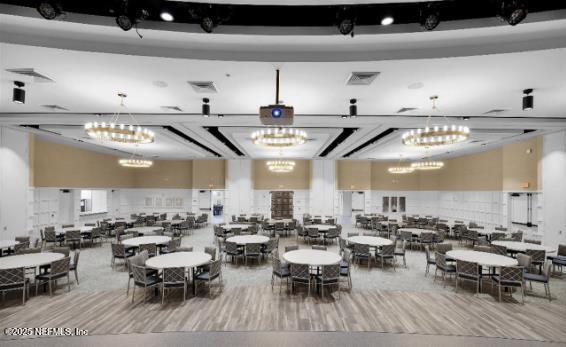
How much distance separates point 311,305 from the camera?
6.09 metres

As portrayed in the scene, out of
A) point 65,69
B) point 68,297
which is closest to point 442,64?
point 65,69

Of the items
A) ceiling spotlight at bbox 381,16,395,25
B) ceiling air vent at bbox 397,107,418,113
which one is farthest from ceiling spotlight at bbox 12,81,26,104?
ceiling air vent at bbox 397,107,418,113

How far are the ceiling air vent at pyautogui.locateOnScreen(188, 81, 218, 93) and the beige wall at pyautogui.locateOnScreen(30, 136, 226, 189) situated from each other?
394 inches

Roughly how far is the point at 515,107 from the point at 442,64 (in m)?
4.45

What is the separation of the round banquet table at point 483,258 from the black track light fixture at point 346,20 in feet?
21.3

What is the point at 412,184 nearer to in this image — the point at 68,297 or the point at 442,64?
the point at 442,64

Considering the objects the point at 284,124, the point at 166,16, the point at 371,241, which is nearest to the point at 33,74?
the point at 166,16

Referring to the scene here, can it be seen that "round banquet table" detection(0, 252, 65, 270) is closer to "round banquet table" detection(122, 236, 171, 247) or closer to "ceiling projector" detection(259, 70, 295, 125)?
"round banquet table" detection(122, 236, 171, 247)

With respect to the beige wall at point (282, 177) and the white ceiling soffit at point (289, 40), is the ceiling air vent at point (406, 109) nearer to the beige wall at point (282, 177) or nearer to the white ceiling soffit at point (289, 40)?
the white ceiling soffit at point (289, 40)

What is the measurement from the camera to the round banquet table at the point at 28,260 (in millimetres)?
6209

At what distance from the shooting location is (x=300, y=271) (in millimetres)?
6688

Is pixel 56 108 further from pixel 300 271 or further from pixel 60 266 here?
pixel 300 271

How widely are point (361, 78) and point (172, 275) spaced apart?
6134 millimetres

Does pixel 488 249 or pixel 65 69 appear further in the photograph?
pixel 488 249
